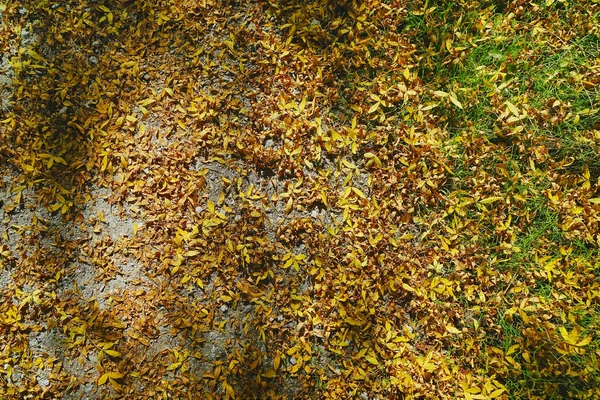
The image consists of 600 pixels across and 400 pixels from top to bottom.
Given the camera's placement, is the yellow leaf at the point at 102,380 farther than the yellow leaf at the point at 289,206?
No

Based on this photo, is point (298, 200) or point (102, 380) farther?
point (298, 200)

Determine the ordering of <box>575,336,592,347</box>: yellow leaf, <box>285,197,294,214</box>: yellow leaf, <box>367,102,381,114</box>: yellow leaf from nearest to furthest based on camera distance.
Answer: <box>575,336,592,347</box>: yellow leaf, <box>285,197,294,214</box>: yellow leaf, <box>367,102,381,114</box>: yellow leaf

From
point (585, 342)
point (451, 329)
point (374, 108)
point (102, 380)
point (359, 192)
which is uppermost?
point (374, 108)

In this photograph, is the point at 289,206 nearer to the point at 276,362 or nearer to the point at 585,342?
the point at 276,362

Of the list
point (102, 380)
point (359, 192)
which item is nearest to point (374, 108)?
point (359, 192)

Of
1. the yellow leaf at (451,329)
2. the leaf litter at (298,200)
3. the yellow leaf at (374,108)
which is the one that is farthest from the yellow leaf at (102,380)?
the yellow leaf at (374,108)

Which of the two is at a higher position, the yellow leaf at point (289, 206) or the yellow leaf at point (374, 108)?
the yellow leaf at point (374, 108)

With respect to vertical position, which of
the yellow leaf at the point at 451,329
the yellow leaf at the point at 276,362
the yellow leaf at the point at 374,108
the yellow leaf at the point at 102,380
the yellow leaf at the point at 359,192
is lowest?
the yellow leaf at the point at 451,329

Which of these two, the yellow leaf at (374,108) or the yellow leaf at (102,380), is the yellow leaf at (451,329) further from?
the yellow leaf at (102,380)

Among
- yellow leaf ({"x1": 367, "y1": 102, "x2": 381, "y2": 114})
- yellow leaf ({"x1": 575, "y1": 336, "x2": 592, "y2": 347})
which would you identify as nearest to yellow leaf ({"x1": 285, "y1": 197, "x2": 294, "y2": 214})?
yellow leaf ({"x1": 367, "y1": 102, "x2": 381, "y2": 114})

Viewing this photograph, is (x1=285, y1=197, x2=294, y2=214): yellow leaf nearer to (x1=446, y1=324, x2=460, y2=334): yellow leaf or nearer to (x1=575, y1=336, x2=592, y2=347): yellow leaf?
(x1=446, y1=324, x2=460, y2=334): yellow leaf

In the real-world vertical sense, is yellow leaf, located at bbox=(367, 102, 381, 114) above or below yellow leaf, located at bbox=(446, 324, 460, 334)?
above

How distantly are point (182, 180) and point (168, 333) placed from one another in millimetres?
868

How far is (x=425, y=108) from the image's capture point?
281cm
